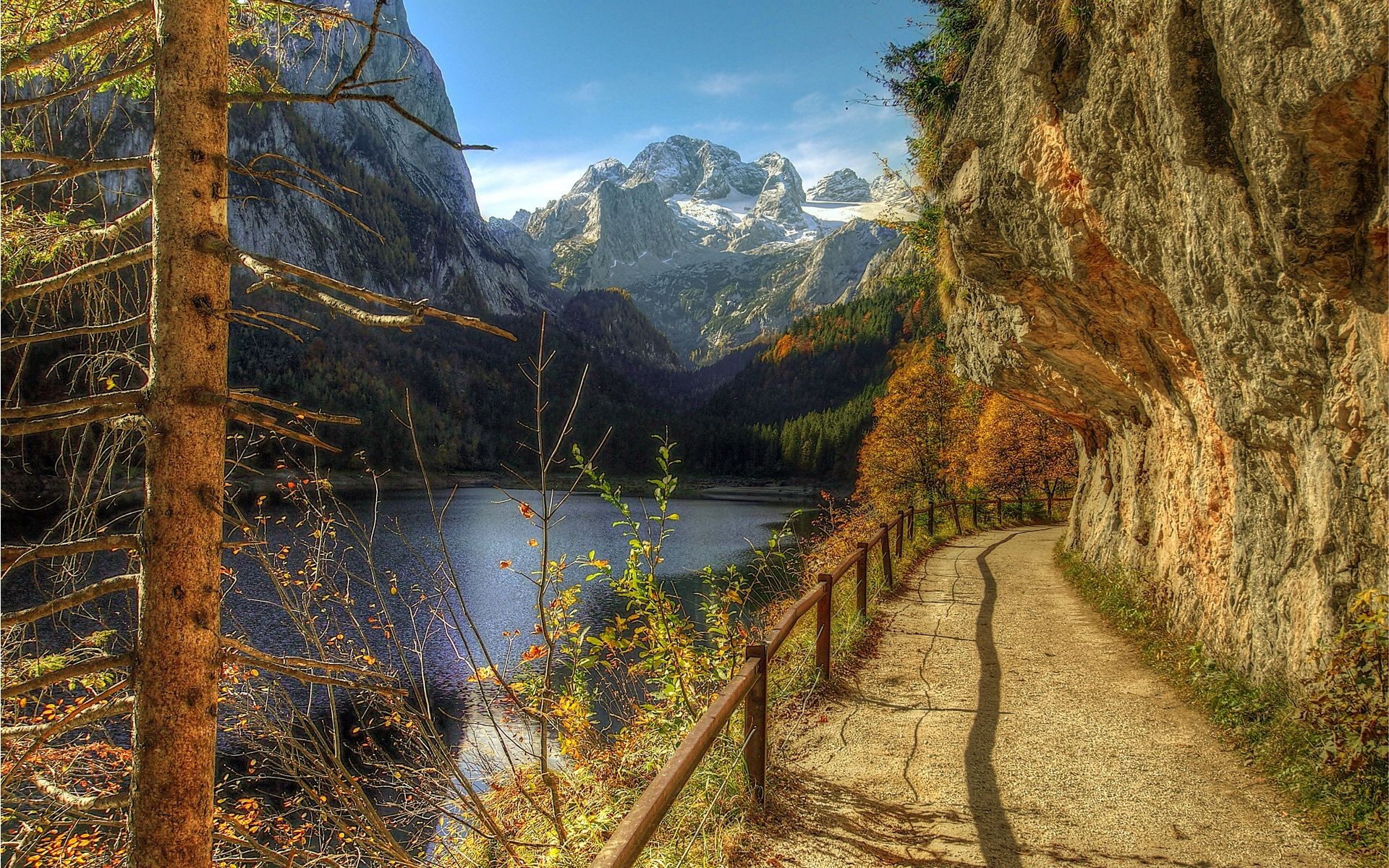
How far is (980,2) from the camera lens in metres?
10.9

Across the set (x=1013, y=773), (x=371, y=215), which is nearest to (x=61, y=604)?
(x=1013, y=773)

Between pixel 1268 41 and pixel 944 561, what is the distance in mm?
11884

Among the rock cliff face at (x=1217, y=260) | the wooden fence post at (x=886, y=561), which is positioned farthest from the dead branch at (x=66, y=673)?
the wooden fence post at (x=886, y=561)

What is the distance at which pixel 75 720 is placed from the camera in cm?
281

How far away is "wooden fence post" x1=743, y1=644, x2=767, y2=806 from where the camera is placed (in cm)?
A: 451

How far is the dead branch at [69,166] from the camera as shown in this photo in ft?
9.40

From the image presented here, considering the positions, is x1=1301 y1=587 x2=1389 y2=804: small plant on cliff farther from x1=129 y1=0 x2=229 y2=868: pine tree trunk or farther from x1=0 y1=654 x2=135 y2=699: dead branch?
x1=0 y1=654 x2=135 y2=699: dead branch

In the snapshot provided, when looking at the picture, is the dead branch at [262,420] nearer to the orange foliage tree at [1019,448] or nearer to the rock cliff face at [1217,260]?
the rock cliff face at [1217,260]

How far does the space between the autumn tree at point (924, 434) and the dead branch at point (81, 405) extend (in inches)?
994

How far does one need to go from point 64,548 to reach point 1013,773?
17.1 feet

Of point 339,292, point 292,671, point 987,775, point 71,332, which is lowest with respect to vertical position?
point 987,775

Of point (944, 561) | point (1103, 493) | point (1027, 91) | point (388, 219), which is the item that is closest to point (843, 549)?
point (944, 561)

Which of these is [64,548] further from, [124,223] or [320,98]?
[320,98]

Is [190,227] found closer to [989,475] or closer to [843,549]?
[843,549]
